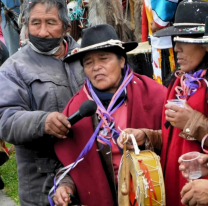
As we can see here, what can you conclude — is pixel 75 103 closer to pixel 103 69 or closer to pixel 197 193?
pixel 103 69

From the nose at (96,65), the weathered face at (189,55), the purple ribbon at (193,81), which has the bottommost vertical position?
the purple ribbon at (193,81)

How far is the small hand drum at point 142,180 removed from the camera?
90.7 inches

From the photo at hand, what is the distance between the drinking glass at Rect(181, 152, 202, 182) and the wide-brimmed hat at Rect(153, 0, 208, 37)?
0.72m

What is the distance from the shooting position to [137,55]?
18.8 ft

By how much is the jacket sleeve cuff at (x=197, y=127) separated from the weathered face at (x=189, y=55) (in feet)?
1.00

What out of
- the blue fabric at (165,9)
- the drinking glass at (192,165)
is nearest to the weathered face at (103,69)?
the drinking glass at (192,165)

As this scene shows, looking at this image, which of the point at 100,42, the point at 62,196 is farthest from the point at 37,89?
the point at 62,196

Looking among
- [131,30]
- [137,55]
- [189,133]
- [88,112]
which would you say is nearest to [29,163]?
[88,112]

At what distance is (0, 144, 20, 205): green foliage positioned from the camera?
5.83 m

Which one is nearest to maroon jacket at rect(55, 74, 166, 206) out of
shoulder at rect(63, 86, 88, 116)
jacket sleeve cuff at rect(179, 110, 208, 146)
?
shoulder at rect(63, 86, 88, 116)

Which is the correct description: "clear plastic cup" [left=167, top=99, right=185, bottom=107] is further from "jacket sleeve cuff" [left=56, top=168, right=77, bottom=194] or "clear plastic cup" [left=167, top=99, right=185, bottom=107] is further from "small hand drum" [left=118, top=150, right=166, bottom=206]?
"jacket sleeve cuff" [left=56, top=168, right=77, bottom=194]

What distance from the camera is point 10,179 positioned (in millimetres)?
6238

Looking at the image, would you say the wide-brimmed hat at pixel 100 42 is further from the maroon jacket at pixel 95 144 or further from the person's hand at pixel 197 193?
the person's hand at pixel 197 193

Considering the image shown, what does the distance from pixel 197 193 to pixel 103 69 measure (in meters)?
1.12
